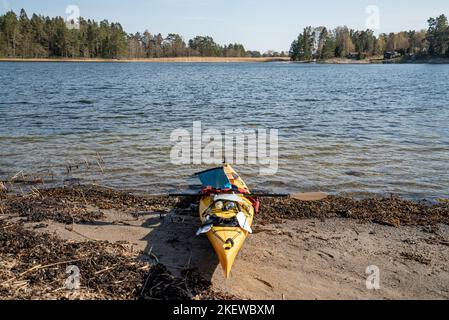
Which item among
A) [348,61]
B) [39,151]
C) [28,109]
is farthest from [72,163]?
[348,61]

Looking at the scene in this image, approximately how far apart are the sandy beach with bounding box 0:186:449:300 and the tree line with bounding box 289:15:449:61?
471 feet

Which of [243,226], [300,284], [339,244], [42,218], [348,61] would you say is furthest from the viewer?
[348,61]

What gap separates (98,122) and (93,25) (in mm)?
126632

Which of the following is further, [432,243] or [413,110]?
[413,110]

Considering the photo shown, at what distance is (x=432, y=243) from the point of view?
909cm

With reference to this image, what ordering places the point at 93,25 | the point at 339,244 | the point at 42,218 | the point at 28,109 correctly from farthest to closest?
the point at 93,25, the point at 28,109, the point at 42,218, the point at 339,244

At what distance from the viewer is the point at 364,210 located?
1097cm

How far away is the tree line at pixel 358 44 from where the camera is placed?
143 metres

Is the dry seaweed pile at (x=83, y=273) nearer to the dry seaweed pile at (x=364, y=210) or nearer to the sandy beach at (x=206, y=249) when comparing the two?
the sandy beach at (x=206, y=249)

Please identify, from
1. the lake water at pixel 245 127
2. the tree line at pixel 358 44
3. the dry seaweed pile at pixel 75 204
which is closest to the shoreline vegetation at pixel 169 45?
the tree line at pixel 358 44

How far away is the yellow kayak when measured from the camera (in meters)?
7.64

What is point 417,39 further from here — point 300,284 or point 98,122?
point 300,284

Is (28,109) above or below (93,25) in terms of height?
below

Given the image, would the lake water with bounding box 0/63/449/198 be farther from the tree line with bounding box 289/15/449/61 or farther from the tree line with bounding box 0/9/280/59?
the tree line with bounding box 289/15/449/61
